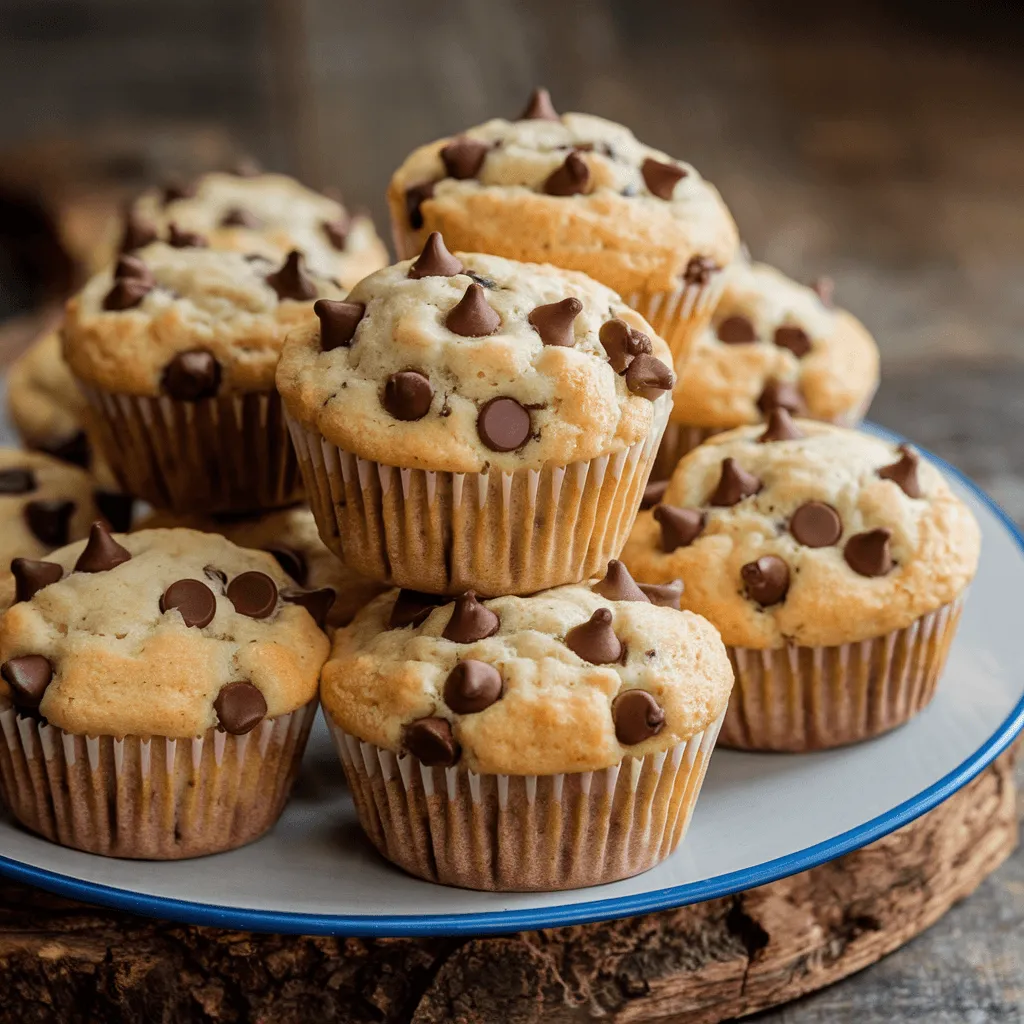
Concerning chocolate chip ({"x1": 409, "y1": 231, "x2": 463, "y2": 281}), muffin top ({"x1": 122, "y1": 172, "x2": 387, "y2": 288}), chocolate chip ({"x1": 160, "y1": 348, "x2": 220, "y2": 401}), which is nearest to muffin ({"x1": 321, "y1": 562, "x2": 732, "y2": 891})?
chocolate chip ({"x1": 409, "y1": 231, "x2": 463, "y2": 281})

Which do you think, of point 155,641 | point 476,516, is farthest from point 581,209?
point 155,641

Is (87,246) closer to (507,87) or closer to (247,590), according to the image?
(247,590)

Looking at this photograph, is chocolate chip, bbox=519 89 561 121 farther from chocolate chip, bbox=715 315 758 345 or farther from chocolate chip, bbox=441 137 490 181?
chocolate chip, bbox=715 315 758 345

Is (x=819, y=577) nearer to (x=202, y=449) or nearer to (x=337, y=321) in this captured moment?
(x=337, y=321)

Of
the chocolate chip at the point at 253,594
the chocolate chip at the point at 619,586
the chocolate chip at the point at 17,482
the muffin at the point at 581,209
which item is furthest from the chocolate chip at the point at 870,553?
the chocolate chip at the point at 17,482

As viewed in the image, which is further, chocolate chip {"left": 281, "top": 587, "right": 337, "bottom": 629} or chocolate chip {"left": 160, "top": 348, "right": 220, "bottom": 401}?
chocolate chip {"left": 160, "top": 348, "right": 220, "bottom": 401}
